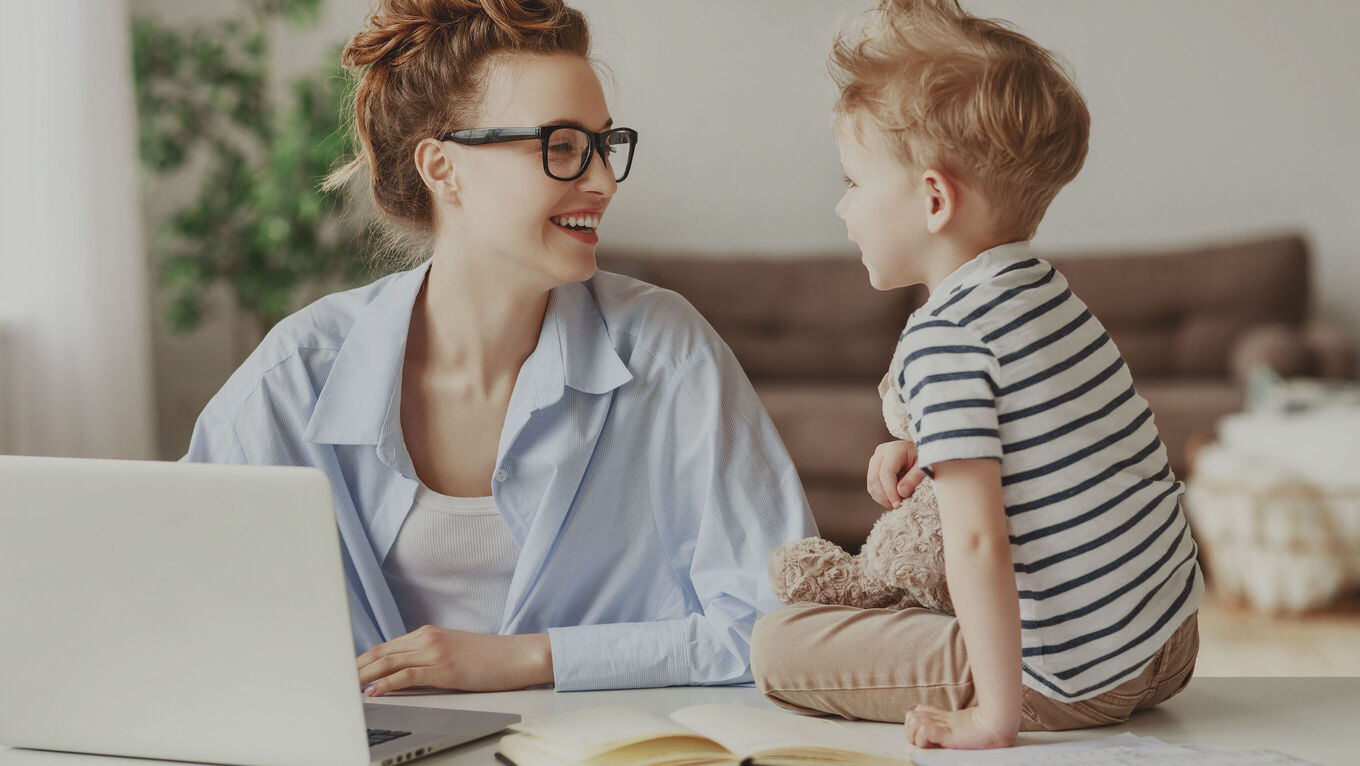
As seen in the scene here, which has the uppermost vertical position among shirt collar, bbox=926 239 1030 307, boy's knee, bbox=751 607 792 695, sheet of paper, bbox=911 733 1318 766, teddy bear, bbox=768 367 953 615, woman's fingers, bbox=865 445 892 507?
shirt collar, bbox=926 239 1030 307

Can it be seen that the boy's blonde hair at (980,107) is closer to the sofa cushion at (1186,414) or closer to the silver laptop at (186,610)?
the silver laptop at (186,610)

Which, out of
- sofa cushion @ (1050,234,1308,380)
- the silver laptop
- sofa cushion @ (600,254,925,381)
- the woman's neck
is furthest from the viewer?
sofa cushion @ (600,254,925,381)

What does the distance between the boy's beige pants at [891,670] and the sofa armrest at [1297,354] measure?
9.88 ft

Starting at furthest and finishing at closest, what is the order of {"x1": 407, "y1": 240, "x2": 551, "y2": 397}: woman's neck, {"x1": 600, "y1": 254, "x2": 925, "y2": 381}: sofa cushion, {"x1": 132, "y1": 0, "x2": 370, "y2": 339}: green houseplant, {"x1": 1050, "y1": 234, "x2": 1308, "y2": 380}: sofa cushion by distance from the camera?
{"x1": 600, "y1": 254, "x2": 925, "y2": 381}: sofa cushion, {"x1": 1050, "y1": 234, "x2": 1308, "y2": 380}: sofa cushion, {"x1": 132, "y1": 0, "x2": 370, "y2": 339}: green houseplant, {"x1": 407, "y1": 240, "x2": 551, "y2": 397}: woman's neck

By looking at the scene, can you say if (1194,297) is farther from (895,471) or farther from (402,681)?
(402,681)

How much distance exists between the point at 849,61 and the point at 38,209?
318 cm

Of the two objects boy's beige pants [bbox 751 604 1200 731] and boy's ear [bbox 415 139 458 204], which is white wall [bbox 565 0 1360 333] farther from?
boy's beige pants [bbox 751 604 1200 731]

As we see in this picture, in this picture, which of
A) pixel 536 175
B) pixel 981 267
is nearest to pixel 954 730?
pixel 981 267

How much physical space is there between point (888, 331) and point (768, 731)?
3555 millimetres

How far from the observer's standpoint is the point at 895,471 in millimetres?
965

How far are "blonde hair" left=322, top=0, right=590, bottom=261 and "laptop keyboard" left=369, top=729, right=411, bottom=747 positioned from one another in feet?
2.12

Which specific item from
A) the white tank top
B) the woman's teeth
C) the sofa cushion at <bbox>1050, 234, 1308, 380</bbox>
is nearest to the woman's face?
the woman's teeth

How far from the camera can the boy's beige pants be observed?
34.6 inches

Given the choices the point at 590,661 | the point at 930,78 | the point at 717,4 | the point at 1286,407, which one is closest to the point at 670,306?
the point at 590,661
